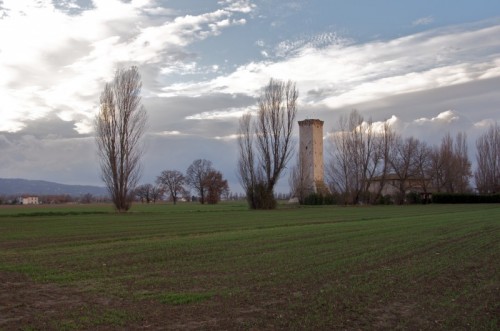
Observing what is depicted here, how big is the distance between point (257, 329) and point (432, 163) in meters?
99.6

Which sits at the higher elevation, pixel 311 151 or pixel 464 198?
pixel 311 151

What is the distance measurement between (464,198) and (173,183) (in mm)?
81734

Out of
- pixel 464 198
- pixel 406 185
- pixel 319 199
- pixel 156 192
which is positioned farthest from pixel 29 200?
pixel 464 198

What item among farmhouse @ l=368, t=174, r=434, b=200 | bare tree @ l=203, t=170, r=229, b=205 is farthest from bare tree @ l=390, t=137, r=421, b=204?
bare tree @ l=203, t=170, r=229, b=205

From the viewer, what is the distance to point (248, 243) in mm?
18953

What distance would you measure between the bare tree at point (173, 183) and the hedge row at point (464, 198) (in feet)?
244

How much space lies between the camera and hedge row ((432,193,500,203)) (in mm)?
83250

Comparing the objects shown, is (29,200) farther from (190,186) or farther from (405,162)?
(405,162)

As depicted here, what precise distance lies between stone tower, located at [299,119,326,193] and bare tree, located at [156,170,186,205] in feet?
163

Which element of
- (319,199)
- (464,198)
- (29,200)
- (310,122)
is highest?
(310,122)

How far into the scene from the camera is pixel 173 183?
14325cm

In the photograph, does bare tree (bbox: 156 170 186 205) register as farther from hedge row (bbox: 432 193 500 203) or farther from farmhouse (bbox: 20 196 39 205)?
hedge row (bbox: 432 193 500 203)

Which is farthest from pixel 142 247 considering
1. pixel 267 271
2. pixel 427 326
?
pixel 427 326

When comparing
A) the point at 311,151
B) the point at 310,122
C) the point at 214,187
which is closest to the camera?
the point at 311,151
